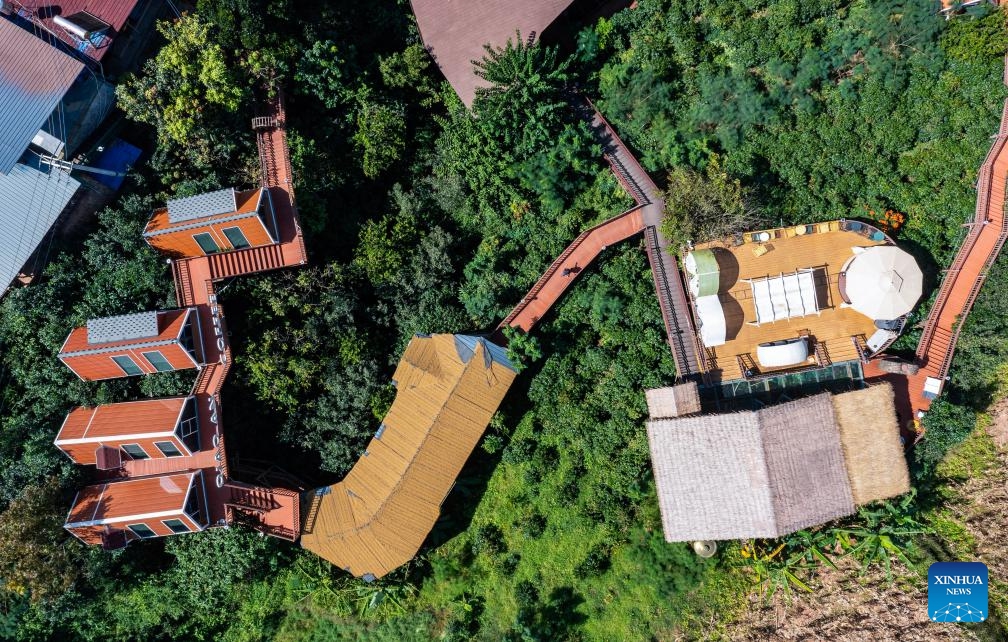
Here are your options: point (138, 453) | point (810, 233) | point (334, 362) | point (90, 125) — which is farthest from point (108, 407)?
point (810, 233)

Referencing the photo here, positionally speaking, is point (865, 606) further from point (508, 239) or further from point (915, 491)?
point (508, 239)

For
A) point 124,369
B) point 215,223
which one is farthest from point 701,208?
point 124,369

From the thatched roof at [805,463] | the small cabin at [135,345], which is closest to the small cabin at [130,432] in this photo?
the small cabin at [135,345]

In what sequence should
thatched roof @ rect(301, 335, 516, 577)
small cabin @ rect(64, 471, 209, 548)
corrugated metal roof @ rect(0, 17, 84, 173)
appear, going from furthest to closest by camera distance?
1. thatched roof @ rect(301, 335, 516, 577)
2. small cabin @ rect(64, 471, 209, 548)
3. corrugated metal roof @ rect(0, 17, 84, 173)

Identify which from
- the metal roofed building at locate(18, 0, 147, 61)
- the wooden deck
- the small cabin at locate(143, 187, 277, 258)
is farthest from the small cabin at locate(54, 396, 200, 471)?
the wooden deck

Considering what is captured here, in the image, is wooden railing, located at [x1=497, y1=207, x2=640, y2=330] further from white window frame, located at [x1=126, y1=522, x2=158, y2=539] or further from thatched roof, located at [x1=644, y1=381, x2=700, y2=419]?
white window frame, located at [x1=126, y1=522, x2=158, y2=539]

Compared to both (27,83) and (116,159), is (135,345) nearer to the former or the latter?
(116,159)

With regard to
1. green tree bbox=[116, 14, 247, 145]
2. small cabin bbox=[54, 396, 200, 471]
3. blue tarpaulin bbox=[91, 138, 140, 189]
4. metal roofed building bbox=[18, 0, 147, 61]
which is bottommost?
small cabin bbox=[54, 396, 200, 471]
